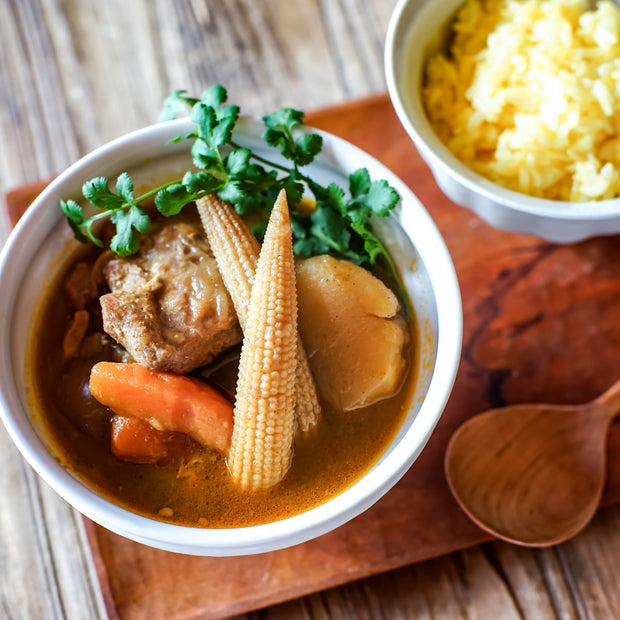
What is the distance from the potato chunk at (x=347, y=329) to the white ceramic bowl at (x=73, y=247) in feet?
0.26

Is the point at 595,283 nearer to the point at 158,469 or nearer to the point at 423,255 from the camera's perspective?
the point at 423,255

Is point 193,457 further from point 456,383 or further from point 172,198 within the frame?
point 456,383

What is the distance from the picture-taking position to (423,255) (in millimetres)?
1331

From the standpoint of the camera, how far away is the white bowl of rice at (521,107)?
150cm

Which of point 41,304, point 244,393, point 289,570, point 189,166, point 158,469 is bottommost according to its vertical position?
point 289,570

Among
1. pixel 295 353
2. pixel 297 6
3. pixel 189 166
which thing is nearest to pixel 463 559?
pixel 295 353

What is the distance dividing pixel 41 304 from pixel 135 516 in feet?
1.48

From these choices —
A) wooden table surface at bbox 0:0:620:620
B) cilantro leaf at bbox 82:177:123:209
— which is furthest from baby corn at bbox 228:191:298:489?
wooden table surface at bbox 0:0:620:620

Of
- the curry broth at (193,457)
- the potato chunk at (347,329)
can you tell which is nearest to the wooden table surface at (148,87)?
Result: the curry broth at (193,457)

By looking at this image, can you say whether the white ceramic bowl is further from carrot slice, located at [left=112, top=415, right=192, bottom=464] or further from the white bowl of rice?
the white bowl of rice

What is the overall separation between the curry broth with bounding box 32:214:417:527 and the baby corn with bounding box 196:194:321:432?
50mm

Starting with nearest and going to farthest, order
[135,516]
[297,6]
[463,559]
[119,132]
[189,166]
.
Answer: [135,516] < [189,166] < [463,559] < [119,132] < [297,6]

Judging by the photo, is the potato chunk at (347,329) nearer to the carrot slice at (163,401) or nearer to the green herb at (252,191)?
the green herb at (252,191)

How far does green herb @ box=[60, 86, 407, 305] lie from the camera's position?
→ 4.23 ft
